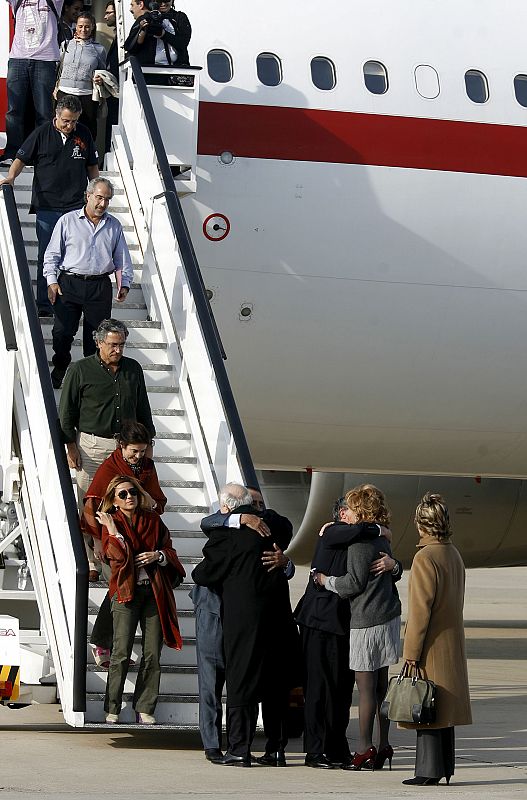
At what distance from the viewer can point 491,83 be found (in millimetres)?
12055

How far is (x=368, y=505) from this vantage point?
27.0 feet

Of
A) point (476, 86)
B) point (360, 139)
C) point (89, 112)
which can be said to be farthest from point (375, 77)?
point (89, 112)

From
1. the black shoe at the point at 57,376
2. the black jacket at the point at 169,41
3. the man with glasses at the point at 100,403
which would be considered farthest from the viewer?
the black jacket at the point at 169,41

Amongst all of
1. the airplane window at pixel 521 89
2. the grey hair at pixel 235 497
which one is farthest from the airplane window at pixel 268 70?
the grey hair at pixel 235 497

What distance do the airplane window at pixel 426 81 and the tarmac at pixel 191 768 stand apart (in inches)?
184

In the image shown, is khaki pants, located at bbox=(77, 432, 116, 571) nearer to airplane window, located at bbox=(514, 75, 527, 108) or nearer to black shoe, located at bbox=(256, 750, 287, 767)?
black shoe, located at bbox=(256, 750, 287, 767)

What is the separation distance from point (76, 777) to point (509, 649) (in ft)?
34.8

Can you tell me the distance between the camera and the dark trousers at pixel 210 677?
26.9 ft

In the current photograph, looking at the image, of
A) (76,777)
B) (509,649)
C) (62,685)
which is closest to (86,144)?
(62,685)

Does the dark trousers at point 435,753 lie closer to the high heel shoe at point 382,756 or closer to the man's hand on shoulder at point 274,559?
the high heel shoe at point 382,756

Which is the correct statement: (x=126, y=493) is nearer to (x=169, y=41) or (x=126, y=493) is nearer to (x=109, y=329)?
(x=109, y=329)

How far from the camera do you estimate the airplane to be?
1140 cm

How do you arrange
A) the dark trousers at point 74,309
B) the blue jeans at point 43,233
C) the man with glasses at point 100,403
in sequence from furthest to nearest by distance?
the blue jeans at point 43,233 < the dark trousers at point 74,309 < the man with glasses at point 100,403

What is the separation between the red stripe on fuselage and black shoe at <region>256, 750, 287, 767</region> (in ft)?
15.9
